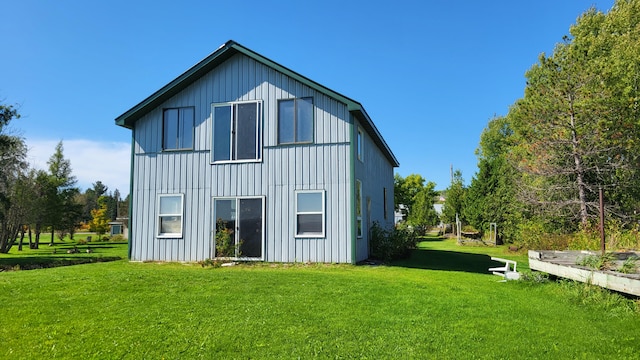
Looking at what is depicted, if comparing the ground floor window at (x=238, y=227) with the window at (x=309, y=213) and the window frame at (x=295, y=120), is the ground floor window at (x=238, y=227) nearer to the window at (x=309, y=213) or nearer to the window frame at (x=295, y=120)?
the window at (x=309, y=213)

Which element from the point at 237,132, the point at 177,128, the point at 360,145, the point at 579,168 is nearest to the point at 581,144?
the point at 579,168

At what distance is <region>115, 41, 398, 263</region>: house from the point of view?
41.5 ft

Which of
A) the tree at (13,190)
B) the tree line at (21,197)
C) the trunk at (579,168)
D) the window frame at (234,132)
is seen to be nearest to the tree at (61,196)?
the tree line at (21,197)

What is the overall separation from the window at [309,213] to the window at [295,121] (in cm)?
173

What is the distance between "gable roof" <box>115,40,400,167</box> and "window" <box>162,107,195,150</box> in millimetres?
602

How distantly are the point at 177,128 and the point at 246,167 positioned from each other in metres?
2.93

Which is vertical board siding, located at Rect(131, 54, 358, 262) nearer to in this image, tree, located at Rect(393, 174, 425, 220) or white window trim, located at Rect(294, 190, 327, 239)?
white window trim, located at Rect(294, 190, 327, 239)

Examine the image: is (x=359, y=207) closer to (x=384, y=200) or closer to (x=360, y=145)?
(x=360, y=145)

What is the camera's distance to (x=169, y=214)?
45.5 ft

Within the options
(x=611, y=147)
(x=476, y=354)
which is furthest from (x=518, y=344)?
(x=611, y=147)

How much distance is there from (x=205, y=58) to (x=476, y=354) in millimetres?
11881

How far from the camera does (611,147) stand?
56.1 ft

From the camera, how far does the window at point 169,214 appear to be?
13.8 m

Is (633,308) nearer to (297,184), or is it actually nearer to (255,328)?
(255,328)
